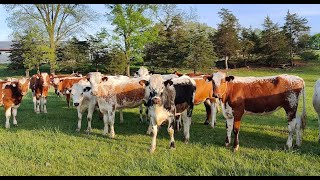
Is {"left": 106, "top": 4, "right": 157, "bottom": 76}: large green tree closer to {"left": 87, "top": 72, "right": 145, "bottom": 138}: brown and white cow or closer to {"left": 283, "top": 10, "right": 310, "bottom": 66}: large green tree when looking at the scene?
{"left": 283, "top": 10, "right": 310, "bottom": 66}: large green tree

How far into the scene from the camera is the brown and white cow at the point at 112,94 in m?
10.1

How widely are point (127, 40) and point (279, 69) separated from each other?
22.1 m

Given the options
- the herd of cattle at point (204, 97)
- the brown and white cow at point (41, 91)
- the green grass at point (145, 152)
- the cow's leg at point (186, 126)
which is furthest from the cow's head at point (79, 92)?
the brown and white cow at point (41, 91)

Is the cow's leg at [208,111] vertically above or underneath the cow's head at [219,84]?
underneath

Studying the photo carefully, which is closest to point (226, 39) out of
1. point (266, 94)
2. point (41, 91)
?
point (41, 91)

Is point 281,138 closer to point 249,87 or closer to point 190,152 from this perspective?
point 249,87

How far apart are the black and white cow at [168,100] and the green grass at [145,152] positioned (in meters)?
0.58

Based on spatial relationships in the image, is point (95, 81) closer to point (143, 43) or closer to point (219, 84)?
point (219, 84)

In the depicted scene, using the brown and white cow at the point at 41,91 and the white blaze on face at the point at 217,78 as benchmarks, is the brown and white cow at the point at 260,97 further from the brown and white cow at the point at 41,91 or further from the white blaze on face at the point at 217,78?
the brown and white cow at the point at 41,91

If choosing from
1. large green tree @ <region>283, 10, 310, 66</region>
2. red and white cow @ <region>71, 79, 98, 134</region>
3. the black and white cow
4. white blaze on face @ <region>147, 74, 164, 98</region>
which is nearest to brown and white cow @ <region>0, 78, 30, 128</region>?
red and white cow @ <region>71, 79, 98, 134</region>

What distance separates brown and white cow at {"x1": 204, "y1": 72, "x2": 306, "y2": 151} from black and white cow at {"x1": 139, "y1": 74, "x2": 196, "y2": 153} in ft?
3.13

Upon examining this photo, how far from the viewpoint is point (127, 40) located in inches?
1721

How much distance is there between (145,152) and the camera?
7.74 meters

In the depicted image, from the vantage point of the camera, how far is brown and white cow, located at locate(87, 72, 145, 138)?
33.0 ft
